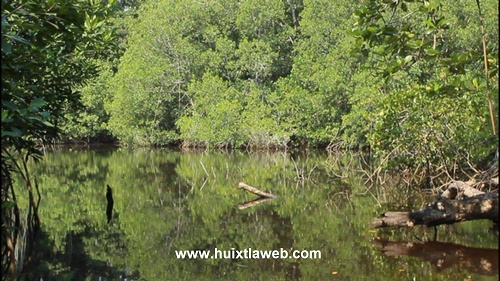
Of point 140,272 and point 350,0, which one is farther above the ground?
point 350,0

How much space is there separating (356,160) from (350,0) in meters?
9.72

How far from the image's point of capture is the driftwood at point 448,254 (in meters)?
5.76

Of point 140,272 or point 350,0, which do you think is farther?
point 350,0

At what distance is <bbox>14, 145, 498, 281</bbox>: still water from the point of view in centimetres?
608

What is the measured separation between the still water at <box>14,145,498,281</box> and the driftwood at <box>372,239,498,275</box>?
0.03 feet

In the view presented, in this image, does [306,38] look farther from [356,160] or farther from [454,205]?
[454,205]

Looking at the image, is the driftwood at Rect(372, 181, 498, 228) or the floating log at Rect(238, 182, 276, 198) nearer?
the driftwood at Rect(372, 181, 498, 228)

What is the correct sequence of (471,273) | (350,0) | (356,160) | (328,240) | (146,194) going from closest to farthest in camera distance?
1. (471,273)
2. (328,240)
3. (146,194)
4. (356,160)
5. (350,0)

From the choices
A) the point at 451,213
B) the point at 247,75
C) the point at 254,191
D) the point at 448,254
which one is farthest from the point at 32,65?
the point at 247,75

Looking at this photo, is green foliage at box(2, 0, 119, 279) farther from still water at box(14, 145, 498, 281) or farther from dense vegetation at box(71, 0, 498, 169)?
dense vegetation at box(71, 0, 498, 169)

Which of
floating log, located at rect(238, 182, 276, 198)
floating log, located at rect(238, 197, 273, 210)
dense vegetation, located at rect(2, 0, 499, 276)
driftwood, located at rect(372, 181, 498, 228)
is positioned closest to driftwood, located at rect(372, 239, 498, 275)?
driftwood, located at rect(372, 181, 498, 228)

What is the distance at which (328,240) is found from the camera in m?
7.41

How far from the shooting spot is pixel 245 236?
7.87 metres

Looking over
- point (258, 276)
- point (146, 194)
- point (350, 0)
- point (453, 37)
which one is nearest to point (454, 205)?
point (258, 276)
